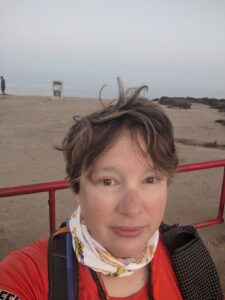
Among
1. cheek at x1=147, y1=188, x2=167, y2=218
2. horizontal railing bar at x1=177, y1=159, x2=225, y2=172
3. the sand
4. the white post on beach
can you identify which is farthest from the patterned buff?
the white post on beach

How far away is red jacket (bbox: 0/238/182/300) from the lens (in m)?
1.14

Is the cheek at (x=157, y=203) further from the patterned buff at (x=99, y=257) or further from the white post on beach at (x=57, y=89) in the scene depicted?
the white post on beach at (x=57, y=89)

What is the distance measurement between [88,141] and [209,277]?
704 mm

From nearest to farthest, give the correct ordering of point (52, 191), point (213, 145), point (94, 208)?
point (94, 208) < point (52, 191) < point (213, 145)

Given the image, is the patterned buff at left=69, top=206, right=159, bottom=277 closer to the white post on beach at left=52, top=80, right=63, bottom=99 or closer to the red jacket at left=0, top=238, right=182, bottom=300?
the red jacket at left=0, top=238, right=182, bottom=300

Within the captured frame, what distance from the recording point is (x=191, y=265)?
1405 mm

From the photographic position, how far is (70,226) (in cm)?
134

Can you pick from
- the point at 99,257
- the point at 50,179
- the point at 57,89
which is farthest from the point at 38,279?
the point at 57,89

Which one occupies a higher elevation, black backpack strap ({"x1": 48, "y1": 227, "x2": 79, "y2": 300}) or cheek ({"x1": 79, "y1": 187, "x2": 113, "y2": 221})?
cheek ({"x1": 79, "y1": 187, "x2": 113, "y2": 221})

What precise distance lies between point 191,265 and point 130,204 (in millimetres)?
409

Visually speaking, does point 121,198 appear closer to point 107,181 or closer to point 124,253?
point 107,181

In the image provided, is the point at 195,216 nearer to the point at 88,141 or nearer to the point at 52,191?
the point at 52,191

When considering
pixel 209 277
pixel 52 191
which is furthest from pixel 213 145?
pixel 209 277

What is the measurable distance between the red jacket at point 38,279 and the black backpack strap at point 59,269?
25mm
